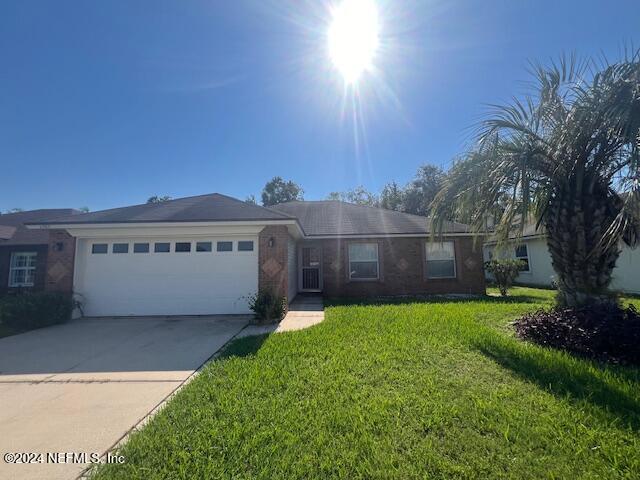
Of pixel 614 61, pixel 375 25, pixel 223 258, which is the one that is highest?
pixel 375 25

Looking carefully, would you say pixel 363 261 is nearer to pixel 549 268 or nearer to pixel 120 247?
pixel 120 247

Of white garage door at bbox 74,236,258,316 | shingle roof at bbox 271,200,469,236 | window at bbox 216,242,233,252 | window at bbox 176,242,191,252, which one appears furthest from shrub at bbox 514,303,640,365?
window at bbox 176,242,191,252

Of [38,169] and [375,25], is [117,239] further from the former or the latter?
[38,169]

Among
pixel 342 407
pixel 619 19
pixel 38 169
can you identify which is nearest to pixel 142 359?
pixel 342 407

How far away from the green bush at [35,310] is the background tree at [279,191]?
33.8 meters

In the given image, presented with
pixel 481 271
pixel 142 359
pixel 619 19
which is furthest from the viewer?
pixel 481 271

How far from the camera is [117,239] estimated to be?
8.96 m

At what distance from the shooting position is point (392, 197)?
109ft

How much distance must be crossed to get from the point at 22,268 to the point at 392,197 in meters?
30.6

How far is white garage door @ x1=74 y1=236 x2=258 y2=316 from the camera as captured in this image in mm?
8695

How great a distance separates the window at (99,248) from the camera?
8.95 meters

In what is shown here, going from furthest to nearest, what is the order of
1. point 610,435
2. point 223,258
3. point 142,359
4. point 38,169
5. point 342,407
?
point 38,169, point 223,258, point 142,359, point 342,407, point 610,435

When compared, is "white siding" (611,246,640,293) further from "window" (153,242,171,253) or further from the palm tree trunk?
"window" (153,242,171,253)

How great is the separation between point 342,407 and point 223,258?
6.66 meters
